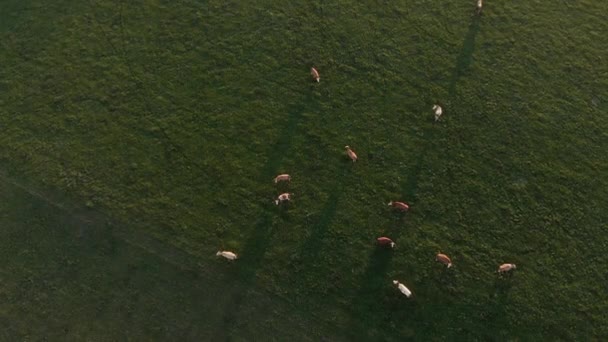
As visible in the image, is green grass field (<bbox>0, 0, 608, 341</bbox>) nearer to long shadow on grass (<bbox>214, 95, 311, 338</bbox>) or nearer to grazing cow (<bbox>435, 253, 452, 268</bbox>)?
long shadow on grass (<bbox>214, 95, 311, 338</bbox>)

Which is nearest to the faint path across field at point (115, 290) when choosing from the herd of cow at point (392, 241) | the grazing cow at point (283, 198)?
the herd of cow at point (392, 241)

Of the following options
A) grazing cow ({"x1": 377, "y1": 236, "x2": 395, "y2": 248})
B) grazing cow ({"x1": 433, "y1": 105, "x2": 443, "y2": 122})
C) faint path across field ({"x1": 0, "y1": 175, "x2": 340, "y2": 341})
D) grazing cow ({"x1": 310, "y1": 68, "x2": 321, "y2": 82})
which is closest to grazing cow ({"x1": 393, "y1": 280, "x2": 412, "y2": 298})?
grazing cow ({"x1": 377, "y1": 236, "x2": 395, "y2": 248})

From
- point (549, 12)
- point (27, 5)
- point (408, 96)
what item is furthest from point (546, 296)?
point (27, 5)

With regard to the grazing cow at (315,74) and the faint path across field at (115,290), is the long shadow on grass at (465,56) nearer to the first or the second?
the grazing cow at (315,74)

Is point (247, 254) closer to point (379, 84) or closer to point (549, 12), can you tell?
point (379, 84)

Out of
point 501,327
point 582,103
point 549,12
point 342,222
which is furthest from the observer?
point 549,12

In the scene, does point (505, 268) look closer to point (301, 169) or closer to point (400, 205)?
point (400, 205)

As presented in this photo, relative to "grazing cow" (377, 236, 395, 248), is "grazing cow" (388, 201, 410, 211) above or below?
above

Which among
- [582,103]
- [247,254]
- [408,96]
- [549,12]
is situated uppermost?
[549,12]
